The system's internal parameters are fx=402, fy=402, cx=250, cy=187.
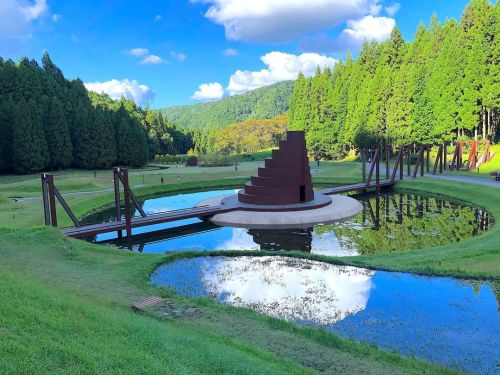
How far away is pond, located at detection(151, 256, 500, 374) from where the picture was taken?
738cm

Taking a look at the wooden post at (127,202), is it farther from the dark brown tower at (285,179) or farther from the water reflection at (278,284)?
the dark brown tower at (285,179)

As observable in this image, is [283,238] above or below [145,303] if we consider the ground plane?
below

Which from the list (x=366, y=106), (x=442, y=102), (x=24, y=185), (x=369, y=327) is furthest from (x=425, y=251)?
(x=366, y=106)

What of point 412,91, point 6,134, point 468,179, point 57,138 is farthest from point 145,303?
point 412,91

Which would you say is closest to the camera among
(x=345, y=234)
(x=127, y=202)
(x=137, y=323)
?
(x=137, y=323)

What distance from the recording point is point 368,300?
9.62 meters

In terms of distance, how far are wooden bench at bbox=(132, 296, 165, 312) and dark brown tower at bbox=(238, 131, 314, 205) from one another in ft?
45.1

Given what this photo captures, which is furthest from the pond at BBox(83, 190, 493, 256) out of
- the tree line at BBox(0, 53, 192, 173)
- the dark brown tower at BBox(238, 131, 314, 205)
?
the tree line at BBox(0, 53, 192, 173)

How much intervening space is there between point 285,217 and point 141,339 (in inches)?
588

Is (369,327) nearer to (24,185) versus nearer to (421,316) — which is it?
(421,316)

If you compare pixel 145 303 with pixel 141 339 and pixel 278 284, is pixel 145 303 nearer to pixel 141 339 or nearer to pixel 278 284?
pixel 141 339

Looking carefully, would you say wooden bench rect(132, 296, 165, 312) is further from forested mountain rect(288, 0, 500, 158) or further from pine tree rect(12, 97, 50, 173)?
pine tree rect(12, 97, 50, 173)

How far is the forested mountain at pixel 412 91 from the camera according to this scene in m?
38.4

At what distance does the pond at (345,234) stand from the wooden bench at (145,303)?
7.15 meters
